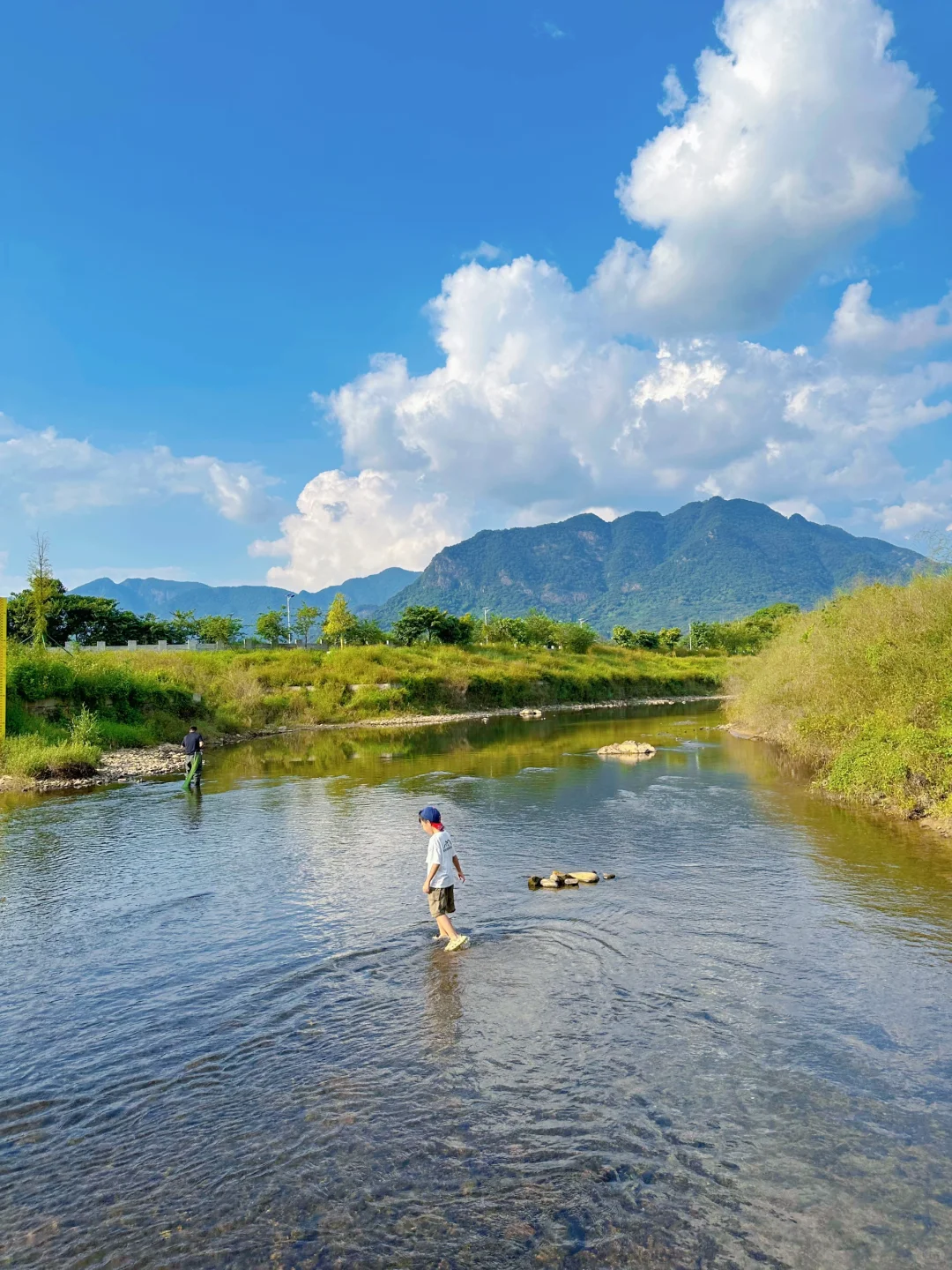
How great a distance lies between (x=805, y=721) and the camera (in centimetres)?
2783

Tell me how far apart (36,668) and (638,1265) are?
38.7 m

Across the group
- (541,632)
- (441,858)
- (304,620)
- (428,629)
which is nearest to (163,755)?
(441,858)

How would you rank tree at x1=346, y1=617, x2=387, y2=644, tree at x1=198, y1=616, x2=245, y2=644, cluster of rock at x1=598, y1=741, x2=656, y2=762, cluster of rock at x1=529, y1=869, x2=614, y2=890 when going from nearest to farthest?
cluster of rock at x1=529, y1=869, x2=614, y2=890 → cluster of rock at x1=598, y1=741, x2=656, y2=762 → tree at x1=198, y1=616, x2=245, y2=644 → tree at x1=346, y1=617, x2=387, y2=644

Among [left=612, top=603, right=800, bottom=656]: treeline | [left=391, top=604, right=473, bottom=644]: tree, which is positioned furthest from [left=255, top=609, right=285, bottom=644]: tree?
[left=612, top=603, right=800, bottom=656]: treeline

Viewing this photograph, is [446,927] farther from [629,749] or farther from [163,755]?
[163,755]

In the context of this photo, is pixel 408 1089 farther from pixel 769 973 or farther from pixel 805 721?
pixel 805 721

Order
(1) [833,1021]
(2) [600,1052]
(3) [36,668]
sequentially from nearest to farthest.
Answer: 1. (2) [600,1052]
2. (1) [833,1021]
3. (3) [36,668]

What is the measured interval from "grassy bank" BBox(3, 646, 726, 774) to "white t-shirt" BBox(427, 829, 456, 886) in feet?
79.1

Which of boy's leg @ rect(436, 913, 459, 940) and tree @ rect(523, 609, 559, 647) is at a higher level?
tree @ rect(523, 609, 559, 647)

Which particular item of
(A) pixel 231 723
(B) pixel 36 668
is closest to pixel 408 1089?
(B) pixel 36 668

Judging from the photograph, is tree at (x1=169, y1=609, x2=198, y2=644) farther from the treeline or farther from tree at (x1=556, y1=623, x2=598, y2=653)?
the treeline

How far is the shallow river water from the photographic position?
640cm

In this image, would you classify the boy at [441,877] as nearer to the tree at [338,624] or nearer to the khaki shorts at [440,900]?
the khaki shorts at [440,900]

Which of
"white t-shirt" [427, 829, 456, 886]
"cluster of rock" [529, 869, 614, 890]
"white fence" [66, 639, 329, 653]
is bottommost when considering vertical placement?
"cluster of rock" [529, 869, 614, 890]
